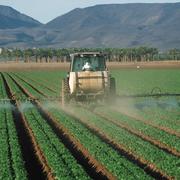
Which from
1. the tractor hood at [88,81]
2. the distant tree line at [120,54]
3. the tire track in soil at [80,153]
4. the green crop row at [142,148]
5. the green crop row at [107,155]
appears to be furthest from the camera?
the distant tree line at [120,54]

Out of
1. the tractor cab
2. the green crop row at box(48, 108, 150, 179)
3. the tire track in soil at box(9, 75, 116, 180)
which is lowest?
the tire track in soil at box(9, 75, 116, 180)

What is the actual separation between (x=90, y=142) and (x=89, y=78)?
7.99 metres

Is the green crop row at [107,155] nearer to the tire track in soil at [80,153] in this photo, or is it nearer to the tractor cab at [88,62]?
the tire track in soil at [80,153]

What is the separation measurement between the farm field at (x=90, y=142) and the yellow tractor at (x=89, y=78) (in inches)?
27.2

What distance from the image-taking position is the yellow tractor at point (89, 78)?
71.8 ft

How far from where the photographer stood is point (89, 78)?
21.9 m

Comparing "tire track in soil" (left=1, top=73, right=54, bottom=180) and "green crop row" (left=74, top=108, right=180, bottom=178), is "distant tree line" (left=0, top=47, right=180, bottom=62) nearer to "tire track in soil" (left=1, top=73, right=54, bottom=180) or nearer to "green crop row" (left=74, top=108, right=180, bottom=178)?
"green crop row" (left=74, top=108, right=180, bottom=178)

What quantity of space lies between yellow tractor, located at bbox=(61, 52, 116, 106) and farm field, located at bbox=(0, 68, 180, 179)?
2.26ft

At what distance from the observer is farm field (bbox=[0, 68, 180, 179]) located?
431 inches

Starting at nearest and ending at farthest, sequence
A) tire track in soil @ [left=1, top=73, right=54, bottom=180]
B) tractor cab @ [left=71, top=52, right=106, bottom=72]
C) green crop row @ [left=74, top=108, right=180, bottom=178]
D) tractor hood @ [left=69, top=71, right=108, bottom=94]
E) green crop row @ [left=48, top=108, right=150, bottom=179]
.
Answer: green crop row @ [left=48, top=108, right=150, bottom=179], tire track in soil @ [left=1, top=73, right=54, bottom=180], green crop row @ [left=74, top=108, right=180, bottom=178], tractor hood @ [left=69, top=71, right=108, bottom=94], tractor cab @ [left=71, top=52, right=106, bottom=72]

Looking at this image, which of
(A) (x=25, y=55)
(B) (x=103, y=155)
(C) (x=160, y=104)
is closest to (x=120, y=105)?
(C) (x=160, y=104)

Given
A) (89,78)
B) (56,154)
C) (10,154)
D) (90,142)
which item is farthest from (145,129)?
(89,78)

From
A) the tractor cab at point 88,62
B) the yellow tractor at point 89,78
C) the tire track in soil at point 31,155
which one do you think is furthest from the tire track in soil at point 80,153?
the tractor cab at point 88,62

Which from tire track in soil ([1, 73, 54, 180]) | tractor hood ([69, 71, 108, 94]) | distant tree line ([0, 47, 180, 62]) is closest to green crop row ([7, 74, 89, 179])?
tire track in soil ([1, 73, 54, 180])
